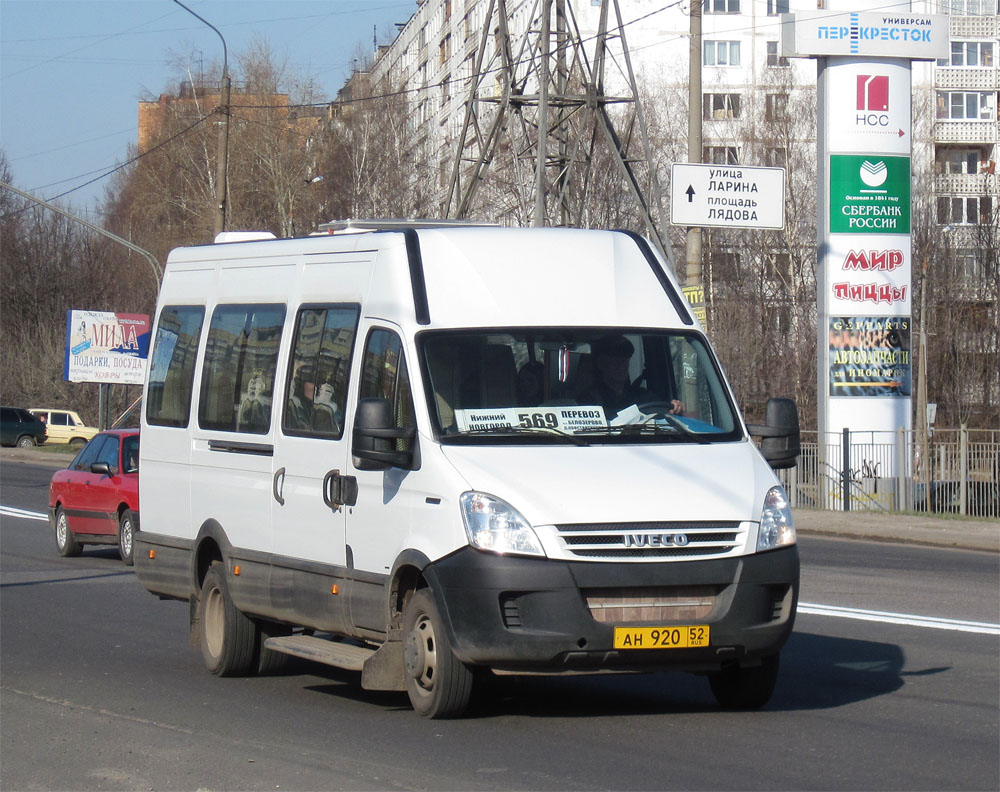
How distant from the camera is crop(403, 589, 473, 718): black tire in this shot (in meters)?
7.34

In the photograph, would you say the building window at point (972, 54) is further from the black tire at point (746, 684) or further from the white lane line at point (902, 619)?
the black tire at point (746, 684)

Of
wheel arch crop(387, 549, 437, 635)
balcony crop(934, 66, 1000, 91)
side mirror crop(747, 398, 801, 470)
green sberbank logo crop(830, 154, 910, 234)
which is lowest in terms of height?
wheel arch crop(387, 549, 437, 635)

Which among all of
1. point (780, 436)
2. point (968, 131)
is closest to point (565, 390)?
point (780, 436)

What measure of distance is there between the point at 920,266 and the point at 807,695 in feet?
167

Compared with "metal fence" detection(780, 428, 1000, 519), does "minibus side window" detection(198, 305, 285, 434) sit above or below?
above

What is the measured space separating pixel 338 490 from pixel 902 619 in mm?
5913

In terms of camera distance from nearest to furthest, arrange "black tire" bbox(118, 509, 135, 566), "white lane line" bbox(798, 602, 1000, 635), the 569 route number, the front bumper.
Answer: the front bumper < the 569 route number < "white lane line" bbox(798, 602, 1000, 635) < "black tire" bbox(118, 509, 135, 566)

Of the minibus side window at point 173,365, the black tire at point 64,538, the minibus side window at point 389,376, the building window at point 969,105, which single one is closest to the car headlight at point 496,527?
the minibus side window at point 389,376

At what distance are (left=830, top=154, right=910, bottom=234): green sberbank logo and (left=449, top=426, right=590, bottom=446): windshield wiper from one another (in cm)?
2241

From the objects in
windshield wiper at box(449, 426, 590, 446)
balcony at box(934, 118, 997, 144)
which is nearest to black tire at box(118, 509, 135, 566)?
windshield wiper at box(449, 426, 590, 446)

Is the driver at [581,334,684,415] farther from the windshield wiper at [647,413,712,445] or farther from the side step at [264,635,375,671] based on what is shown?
the side step at [264,635,375,671]

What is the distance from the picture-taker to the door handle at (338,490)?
813cm

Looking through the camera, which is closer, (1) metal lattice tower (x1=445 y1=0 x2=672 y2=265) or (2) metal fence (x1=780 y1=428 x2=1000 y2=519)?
(2) metal fence (x1=780 y1=428 x2=1000 y2=519)

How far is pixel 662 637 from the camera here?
23.4ft
